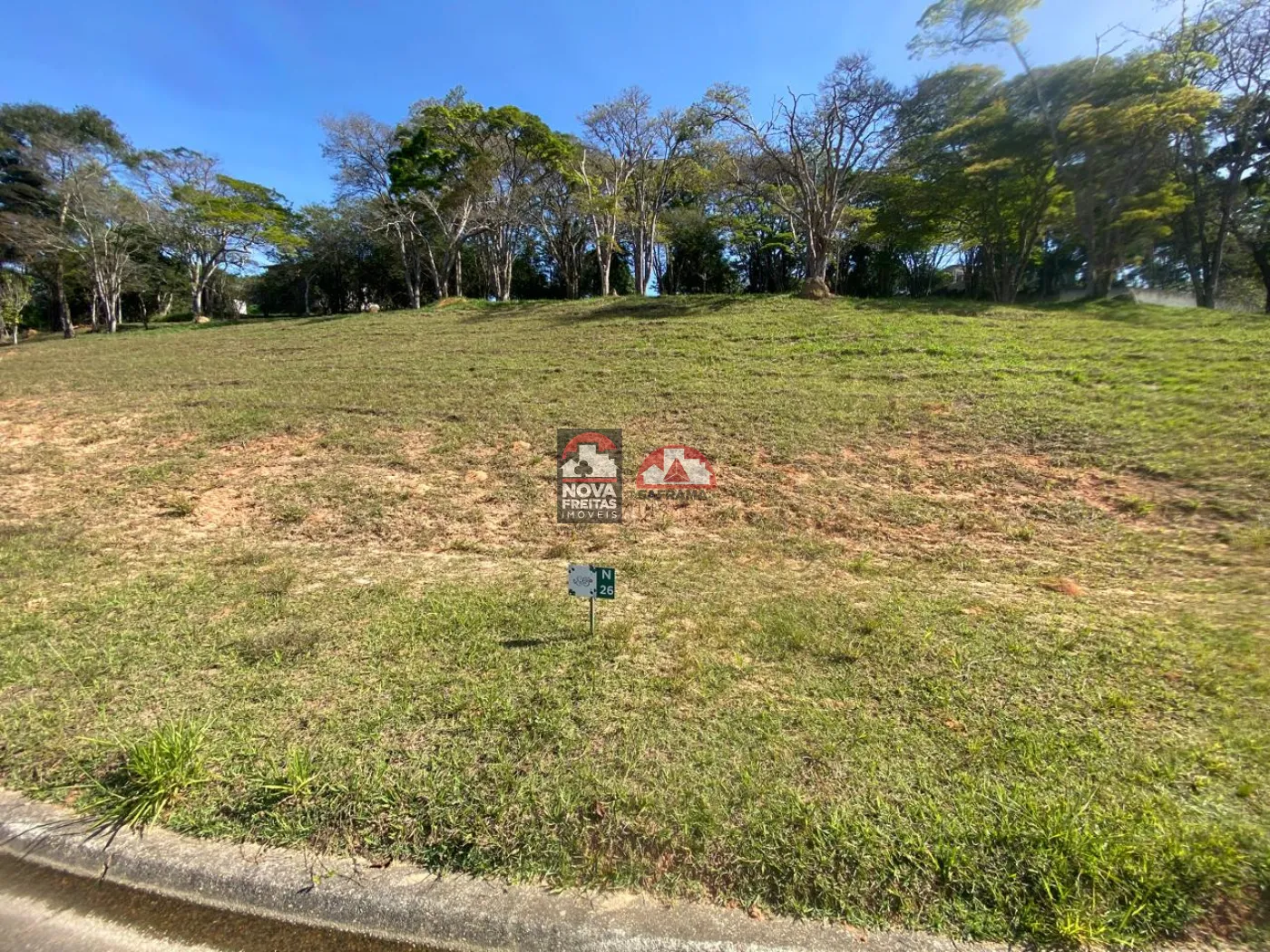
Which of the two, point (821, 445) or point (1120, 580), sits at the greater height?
point (821, 445)

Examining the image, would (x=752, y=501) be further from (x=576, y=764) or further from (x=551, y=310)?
(x=551, y=310)

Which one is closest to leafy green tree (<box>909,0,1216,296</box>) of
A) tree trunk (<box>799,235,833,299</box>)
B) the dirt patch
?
tree trunk (<box>799,235,833,299</box>)

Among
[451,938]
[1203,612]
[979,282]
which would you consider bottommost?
[451,938]

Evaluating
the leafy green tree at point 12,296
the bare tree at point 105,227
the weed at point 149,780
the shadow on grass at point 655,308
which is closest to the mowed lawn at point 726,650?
the weed at point 149,780

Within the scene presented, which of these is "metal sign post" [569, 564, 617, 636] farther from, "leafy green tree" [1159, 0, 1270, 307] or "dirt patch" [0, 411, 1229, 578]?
"leafy green tree" [1159, 0, 1270, 307]

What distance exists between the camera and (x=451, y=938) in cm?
143

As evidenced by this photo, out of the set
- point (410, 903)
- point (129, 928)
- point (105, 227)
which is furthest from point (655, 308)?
point (105, 227)

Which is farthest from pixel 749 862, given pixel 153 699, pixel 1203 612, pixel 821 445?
pixel 821 445

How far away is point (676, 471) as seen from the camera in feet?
17.7

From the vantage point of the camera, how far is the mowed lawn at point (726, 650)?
5.22ft

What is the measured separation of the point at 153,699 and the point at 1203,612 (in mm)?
5197

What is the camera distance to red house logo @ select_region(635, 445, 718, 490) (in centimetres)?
510

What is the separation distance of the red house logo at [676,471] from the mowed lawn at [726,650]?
201 mm

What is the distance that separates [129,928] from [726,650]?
226cm
